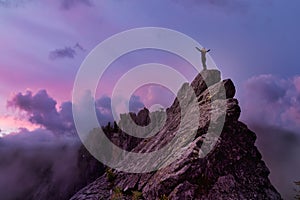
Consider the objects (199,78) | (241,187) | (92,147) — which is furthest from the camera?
(92,147)

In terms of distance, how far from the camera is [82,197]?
57.5 metres

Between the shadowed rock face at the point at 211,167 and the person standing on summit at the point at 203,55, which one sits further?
the person standing on summit at the point at 203,55

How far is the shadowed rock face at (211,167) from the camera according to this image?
39.5 m

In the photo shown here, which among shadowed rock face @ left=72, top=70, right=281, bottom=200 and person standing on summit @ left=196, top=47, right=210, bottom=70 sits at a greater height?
person standing on summit @ left=196, top=47, right=210, bottom=70

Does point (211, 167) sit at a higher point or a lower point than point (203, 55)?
lower

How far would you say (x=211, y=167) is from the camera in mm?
40781

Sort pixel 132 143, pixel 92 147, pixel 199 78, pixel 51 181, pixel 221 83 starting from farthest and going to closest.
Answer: pixel 51 181 < pixel 92 147 < pixel 132 143 < pixel 199 78 < pixel 221 83

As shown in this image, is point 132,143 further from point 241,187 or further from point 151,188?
point 241,187

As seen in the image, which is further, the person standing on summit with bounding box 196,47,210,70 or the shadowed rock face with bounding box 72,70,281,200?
the person standing on summit with bounding box 196,47,210,70

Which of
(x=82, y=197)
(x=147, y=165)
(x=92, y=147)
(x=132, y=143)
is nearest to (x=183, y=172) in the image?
(x=147, y=165)

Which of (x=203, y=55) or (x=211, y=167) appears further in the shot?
(x=203, y=55)

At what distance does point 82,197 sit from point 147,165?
16.7 metres

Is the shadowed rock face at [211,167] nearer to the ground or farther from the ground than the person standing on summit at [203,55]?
nearer to the ground

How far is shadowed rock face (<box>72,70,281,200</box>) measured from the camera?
3947 cm
